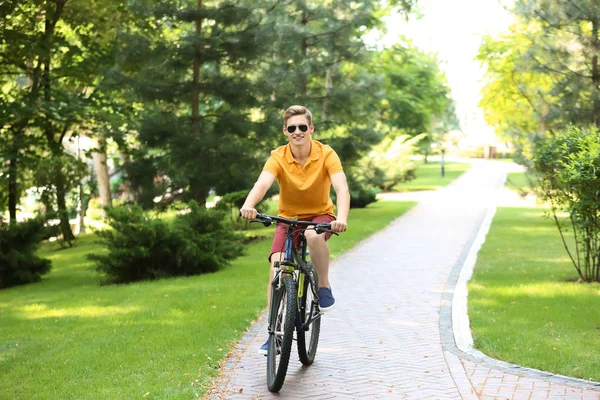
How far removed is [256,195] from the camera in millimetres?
6344

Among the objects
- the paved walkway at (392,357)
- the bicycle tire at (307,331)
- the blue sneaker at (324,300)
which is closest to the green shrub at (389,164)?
the paved walkway at (392,357)

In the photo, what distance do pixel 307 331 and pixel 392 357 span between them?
93 cm

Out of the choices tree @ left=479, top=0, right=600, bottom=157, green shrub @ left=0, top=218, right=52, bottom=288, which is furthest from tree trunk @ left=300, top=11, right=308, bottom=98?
green shrub @ left=0, top=218, right=52, bottom=288

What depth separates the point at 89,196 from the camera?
2400 centimetres

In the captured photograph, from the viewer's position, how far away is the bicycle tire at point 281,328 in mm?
6078

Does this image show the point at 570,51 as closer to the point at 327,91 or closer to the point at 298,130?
the point at 327,91

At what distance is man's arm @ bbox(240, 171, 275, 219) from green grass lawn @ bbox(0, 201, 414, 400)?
4.73 feet

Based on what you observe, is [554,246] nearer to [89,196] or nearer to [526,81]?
[526,81]

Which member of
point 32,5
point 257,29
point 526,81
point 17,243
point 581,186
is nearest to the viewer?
point 581,186

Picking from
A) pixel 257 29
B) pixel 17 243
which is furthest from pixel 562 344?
pixel 257 29

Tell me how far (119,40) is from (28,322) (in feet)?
32.8

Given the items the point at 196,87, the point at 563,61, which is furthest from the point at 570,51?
the point at 196,87

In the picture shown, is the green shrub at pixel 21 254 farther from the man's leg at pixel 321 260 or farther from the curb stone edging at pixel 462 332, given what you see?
the man's leg at pixel 321 260

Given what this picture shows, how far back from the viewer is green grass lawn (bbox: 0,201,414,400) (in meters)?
6.61
